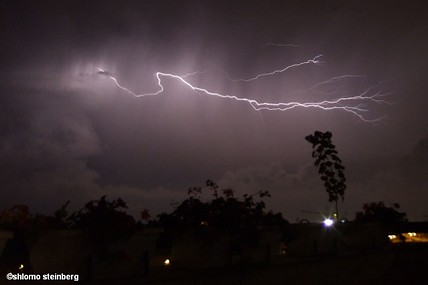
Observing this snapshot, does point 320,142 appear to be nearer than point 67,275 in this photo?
No

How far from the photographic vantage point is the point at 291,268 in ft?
27.1

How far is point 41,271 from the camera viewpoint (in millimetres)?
5109

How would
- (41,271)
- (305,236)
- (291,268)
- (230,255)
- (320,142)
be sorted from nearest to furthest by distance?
(41,271) < (230,255) < (291,268) < (305,236) < (320,142)

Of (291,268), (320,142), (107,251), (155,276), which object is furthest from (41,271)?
(320,142)

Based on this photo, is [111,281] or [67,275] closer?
[67,275]

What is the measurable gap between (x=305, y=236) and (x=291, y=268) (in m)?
1.70

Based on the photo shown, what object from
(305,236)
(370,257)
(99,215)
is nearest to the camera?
(99,215)

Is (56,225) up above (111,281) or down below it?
above

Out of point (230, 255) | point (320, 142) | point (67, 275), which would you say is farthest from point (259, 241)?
point (320, 142)

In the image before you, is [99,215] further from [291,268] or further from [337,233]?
[337,233]

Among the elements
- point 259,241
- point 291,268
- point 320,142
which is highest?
point 320,142

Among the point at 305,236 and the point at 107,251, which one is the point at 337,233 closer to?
the point at 305,236

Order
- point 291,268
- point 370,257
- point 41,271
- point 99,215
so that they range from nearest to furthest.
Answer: point 41,271
point 99,215
point 291,268
point 370,257

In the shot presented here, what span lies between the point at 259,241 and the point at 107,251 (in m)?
3.16
